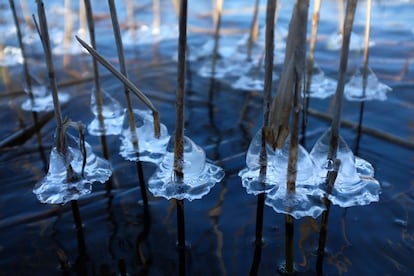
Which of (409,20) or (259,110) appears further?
(409,20)

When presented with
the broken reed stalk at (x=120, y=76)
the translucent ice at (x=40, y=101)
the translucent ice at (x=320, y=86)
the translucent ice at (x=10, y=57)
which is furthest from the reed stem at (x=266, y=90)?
the translucent ice at (x=10, y=57)

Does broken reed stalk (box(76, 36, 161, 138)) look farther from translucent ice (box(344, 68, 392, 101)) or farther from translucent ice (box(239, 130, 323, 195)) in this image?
translucent ice (box(344, 68, 392, 101))

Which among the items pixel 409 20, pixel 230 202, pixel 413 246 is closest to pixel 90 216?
Result: pixel 230 202

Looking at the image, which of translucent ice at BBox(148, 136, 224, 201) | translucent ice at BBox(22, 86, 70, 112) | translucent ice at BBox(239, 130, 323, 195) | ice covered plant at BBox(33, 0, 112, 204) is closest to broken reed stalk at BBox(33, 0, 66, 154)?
ice covered plant at BBox(33, 0, 112, 204)

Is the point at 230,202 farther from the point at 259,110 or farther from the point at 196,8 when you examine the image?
the point at 196,8

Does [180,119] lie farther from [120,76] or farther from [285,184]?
[285,184]
